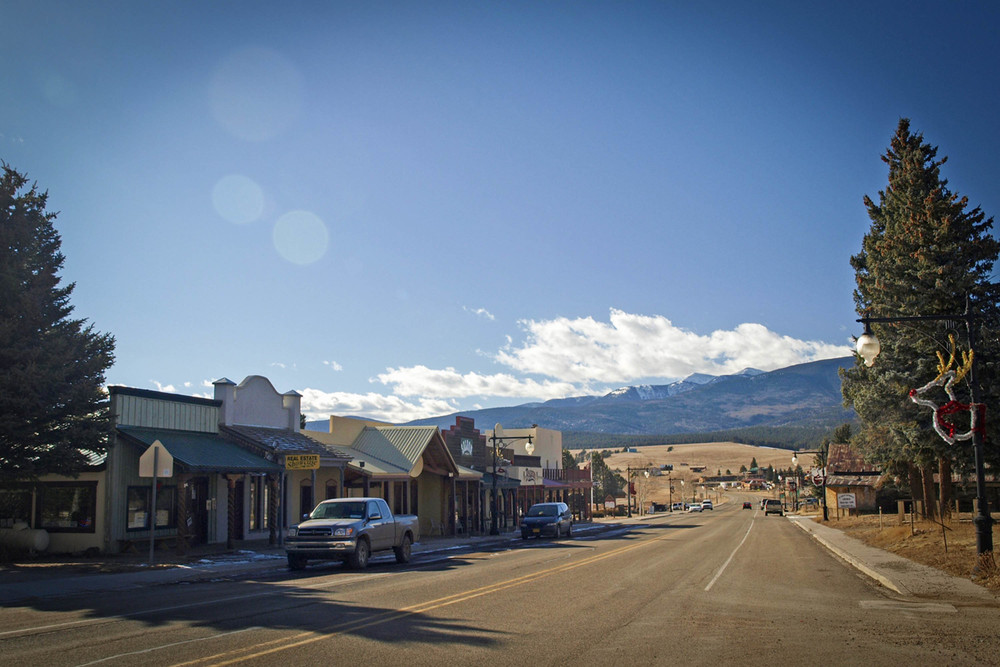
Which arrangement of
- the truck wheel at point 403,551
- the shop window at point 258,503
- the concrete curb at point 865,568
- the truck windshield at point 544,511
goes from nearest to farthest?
the concrete curb at point 865,568 < the truck wheel at point 403,551 < the shop window at point 258,503 < the truck windshield at point 544,511

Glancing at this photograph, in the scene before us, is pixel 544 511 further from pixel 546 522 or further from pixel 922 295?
pixel 922 295

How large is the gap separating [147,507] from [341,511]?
26.1 ft

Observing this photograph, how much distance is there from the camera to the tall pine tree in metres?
27.8

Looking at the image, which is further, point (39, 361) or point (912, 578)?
point (39, 361)

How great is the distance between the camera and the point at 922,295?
92.1 feet

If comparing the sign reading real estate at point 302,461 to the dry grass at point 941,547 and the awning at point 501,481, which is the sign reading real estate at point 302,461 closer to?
the dry grass at point 941,547

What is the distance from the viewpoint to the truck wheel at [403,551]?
76.0 ft

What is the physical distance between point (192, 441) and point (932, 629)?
73.4 ft

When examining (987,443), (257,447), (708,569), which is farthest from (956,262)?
(257,447)

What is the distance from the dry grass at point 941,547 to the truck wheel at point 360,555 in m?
14.0

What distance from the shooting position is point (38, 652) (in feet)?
30.0

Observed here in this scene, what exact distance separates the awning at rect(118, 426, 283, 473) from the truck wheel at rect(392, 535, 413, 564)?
19.4 feet

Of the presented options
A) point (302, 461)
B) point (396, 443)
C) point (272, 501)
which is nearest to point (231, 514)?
point (272, 501)

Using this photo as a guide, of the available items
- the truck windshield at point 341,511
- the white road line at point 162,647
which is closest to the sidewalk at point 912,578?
the white road line at point 162,647
